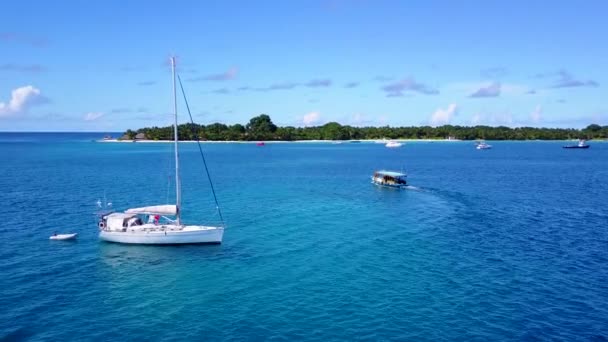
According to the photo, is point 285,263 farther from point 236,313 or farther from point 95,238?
point 95,238

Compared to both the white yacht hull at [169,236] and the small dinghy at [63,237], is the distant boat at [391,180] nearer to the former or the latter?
the white yacht hull at [169,236]

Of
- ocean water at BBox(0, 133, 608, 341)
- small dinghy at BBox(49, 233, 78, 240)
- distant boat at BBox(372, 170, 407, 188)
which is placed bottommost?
ocean water at BBox(0, 133, 608, 341)

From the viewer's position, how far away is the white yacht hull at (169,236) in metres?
52.1

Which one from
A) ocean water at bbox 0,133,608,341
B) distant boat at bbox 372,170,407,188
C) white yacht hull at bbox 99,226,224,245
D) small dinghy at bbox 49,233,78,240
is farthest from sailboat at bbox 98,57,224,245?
distant boat at bbox 372,170,407,188

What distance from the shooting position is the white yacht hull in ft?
171

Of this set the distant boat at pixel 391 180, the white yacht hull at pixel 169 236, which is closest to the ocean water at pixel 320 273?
the white yacht hull at pixel 169 236

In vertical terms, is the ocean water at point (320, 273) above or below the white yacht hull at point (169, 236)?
below

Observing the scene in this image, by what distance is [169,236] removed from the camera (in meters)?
52.1

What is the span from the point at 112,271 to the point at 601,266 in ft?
155

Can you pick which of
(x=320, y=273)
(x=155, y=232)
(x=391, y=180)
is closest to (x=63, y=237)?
(x=155, y=232)

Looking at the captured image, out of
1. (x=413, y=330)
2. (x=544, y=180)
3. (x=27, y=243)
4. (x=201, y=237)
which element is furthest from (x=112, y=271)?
(x=544, y=180)

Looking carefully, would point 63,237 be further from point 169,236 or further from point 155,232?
point 169,236

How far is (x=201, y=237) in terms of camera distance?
5281cm

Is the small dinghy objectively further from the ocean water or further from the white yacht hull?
the white yacht hull
